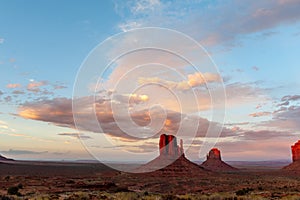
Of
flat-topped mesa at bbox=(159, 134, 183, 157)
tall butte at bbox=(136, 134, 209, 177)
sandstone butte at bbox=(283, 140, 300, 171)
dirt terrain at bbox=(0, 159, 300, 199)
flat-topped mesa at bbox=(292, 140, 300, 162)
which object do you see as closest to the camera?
dirt terrain at bbox=(0, 159, 300, 199)

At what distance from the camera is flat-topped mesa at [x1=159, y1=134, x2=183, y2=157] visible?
12550 cm

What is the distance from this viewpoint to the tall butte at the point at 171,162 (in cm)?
10419

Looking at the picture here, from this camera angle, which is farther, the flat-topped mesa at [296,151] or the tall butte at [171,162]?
the flat-topped mesa at [296,151]

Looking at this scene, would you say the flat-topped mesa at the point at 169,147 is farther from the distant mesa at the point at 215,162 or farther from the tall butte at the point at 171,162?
the distant mesa at the point at 215,162

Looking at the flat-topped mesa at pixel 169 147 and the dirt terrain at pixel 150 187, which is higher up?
the flat-topped mesa at pixel 169 147

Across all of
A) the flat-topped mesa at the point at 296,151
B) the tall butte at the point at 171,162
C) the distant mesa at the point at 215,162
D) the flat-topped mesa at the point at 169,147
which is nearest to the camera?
the tall butte at the point at 171,162

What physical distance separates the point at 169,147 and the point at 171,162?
12094 millimetres

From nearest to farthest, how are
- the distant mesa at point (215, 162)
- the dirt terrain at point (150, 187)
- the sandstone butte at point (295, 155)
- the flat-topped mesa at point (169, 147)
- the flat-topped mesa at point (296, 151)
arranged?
the dirt terrain at point (150, 187), the flat-topped mesa at point (169, 147), the sandstone butte at point (295, 155), the flat-topped mesa at point (296, 151), the distant mesa at point (215, 162)

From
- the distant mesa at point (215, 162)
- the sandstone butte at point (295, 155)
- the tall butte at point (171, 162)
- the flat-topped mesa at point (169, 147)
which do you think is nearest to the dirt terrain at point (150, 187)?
the tall butte at point (171, 162)

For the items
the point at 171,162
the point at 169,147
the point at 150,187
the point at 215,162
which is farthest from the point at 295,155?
the point at 150,187

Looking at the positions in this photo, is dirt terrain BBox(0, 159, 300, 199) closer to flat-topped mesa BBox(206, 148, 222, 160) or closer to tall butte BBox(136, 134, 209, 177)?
tall butte BBox(136, 134, 209, 177)

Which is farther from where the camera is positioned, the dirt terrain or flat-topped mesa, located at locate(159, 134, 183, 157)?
flat-topped mesa, located at locate(159, 134, 183, 157)

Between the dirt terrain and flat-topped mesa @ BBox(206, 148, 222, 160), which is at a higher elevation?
flat-topped mesa @ BBox(206, 148, 222, 160)

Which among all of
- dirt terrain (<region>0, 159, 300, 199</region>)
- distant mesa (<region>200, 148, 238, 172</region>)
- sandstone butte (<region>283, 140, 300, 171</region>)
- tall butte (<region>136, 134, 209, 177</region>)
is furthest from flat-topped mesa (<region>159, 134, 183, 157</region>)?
sandstone butte (<region>283, 140, 300, 171</region>)
